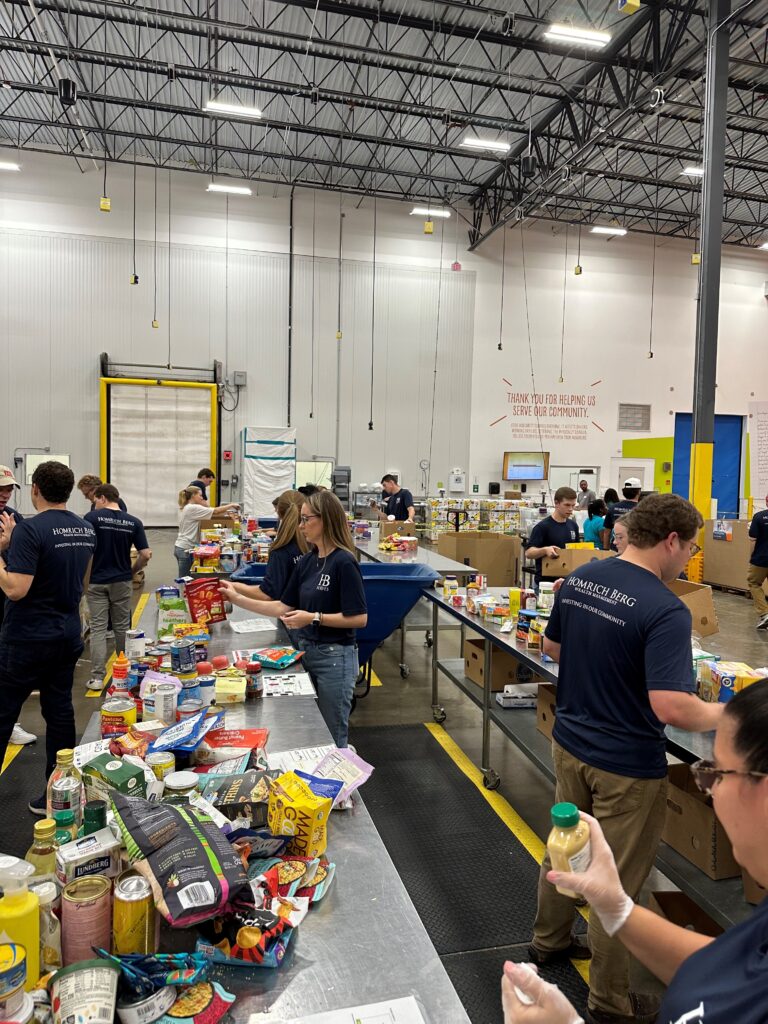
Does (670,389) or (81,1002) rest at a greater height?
(670,389)

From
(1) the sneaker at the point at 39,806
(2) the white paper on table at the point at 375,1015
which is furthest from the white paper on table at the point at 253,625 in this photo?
(2) the white paper on table at the point at 375,1015

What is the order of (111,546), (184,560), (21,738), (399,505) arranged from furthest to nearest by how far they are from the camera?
(399,505) < (184,560) < (111,546) < (21,738)

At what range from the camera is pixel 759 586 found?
8.81m

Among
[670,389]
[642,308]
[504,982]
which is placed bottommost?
[504,982]

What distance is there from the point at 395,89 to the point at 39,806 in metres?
11.9

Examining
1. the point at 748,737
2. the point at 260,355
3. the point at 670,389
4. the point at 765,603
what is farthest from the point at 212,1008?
the point at 670,389

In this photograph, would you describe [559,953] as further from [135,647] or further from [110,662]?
[110,662]

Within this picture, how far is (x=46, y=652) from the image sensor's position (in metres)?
3.20

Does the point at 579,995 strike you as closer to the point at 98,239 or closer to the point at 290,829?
the point at 290,829

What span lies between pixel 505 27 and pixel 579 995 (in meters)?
9.90

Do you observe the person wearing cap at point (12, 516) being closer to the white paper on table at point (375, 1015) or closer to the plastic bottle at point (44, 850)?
the plastic bottle at point (44, 850)

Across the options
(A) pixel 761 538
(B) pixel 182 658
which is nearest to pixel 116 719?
(B) pixel 182 658

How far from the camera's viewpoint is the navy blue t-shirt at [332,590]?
3.06m

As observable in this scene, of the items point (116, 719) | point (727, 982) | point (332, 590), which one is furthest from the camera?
point (332, 590)
